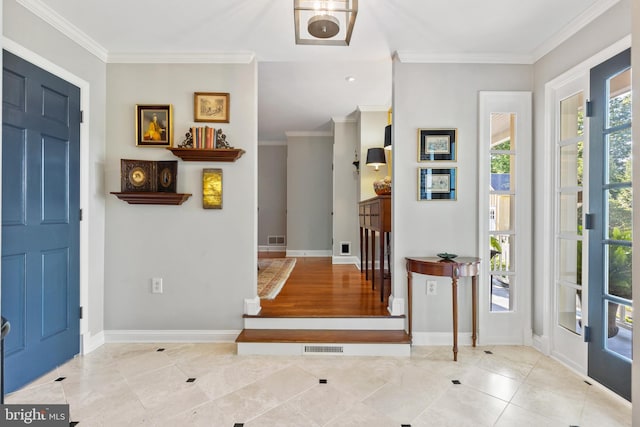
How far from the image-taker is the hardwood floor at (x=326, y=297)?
2.95 meters

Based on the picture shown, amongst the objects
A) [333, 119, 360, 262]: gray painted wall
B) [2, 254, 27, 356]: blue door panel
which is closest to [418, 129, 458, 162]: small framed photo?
[333, 119, 360, 262]: gray painted wall

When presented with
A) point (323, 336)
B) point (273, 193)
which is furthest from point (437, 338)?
point (273, 193)

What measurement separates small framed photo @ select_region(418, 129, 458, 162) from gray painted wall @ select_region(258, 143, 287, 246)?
15.5 ft

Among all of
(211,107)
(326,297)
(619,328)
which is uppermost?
(211,107)

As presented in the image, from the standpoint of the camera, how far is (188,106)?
2.93m

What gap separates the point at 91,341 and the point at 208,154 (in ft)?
6.17

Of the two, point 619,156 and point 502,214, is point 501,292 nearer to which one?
point 502,214

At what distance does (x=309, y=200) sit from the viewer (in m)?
6.60

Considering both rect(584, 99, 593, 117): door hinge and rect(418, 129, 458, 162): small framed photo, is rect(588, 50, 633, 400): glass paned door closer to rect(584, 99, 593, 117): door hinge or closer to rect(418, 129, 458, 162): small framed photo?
rect(584, 99, 593, 117): door hinge

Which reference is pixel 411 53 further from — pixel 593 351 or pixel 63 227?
pixel 63 227

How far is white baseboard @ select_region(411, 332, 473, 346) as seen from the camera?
2.86 meters

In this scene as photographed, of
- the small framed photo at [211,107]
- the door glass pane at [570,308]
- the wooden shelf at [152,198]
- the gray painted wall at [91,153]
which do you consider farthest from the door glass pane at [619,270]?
the gray painted wall at [91,153]

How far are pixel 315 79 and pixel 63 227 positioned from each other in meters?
2.88

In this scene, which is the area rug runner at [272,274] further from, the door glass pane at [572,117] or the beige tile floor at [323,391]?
the door glass pane at [572,117]
